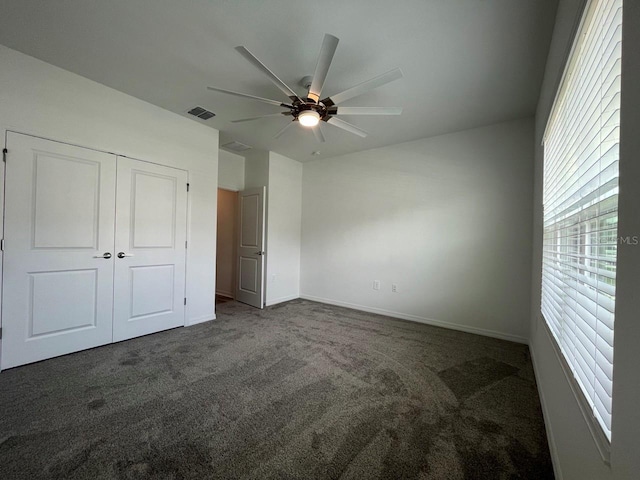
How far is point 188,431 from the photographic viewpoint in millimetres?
1633

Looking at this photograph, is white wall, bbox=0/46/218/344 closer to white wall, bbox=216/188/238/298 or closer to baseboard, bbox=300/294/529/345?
white wall, bbox=216/188/238/298

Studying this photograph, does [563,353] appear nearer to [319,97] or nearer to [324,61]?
[324,61]

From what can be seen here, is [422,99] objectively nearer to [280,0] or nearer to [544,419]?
[280,0]

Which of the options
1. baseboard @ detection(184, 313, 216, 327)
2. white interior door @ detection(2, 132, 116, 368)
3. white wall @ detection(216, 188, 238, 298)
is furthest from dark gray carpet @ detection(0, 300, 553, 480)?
white wall @ detection(216, 188, 238, 298)

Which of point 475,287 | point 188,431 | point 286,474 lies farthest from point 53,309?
point 475,287

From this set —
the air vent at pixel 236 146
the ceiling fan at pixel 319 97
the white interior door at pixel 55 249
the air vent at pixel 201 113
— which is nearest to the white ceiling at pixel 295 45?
the air vent at pixel 201 113

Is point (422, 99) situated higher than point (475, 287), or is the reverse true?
point (422, 99)

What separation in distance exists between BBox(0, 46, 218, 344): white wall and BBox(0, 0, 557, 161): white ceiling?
15cm

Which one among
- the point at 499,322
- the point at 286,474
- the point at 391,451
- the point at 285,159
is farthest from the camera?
the point at 285,159

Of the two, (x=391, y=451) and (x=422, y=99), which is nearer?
(x=391, y=451)

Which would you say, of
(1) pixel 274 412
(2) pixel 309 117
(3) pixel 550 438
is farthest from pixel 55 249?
(3) pixel 550 438

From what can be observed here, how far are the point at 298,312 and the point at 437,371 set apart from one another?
2.30 m

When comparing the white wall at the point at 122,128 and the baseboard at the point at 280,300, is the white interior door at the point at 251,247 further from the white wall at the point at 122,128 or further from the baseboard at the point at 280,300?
the white wall at the point at 122,128

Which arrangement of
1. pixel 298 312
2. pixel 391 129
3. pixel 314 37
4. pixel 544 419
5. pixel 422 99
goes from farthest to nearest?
pixel 298 312 → pixel 391 129 → pixel 422 99 → pixel 314 37 → pixel 544 419
